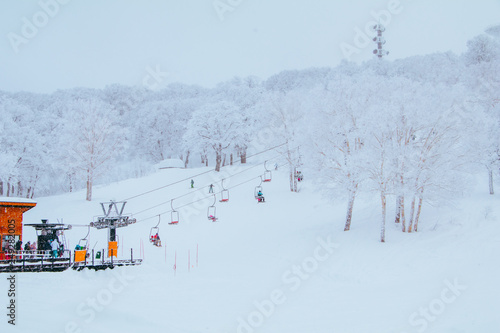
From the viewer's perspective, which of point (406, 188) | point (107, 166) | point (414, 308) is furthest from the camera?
point (107, 166)

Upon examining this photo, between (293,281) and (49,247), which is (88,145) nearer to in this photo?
(49,247)

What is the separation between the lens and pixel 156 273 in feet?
63.1

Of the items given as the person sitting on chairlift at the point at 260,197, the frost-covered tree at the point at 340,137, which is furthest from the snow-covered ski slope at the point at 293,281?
the person sitting on chairlift at the point at 260,197

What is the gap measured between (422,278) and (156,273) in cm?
1255

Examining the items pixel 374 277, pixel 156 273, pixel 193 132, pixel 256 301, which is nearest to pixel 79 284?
pixel 156 273

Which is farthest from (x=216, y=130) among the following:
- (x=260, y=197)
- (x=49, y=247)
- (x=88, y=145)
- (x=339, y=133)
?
(x=49, y=247)

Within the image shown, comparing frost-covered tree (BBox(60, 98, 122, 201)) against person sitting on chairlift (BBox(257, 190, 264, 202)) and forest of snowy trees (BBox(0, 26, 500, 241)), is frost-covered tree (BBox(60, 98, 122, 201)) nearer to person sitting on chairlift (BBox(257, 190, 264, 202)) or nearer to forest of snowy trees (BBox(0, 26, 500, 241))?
forest of snowy trees (BBox(0, 26, 500, 241))

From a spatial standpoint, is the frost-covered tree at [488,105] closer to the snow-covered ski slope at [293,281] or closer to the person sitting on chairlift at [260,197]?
the snow-covered ski slope at [293,281]

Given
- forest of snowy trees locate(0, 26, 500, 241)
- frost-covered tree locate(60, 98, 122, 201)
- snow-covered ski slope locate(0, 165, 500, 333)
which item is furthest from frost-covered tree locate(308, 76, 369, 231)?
frost-covered tree locate(60, 98, 122, 201)

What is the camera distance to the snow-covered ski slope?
12.1m

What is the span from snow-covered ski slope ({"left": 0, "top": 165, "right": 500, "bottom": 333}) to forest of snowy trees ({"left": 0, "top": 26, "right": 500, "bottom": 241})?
2.41m

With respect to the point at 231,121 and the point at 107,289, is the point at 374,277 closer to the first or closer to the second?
the point at 107,289

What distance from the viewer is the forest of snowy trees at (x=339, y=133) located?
21.4m

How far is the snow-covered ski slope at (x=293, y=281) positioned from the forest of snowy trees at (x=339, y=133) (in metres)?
2.41
